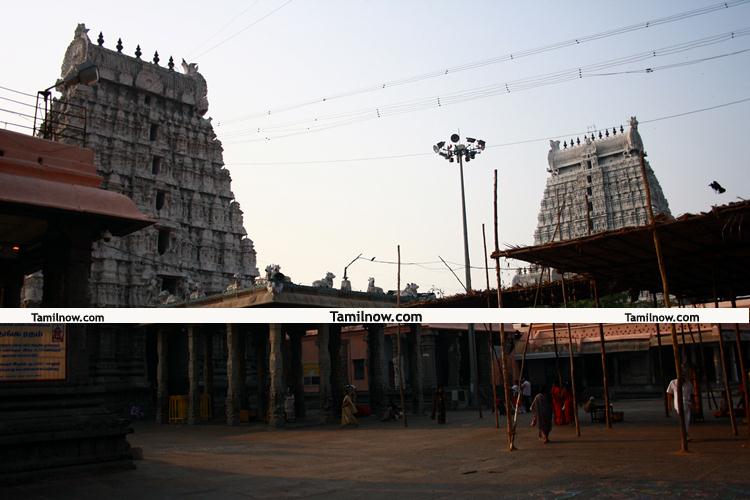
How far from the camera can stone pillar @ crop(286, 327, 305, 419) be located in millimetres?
31317

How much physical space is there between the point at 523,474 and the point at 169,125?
140ft

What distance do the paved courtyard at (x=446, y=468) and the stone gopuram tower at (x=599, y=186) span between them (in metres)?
56.2

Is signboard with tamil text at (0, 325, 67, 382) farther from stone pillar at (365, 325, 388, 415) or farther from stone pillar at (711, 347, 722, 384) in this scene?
stone pillar at (711, 347, 722, 384)

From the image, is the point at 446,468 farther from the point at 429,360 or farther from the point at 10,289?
the point at 429,360

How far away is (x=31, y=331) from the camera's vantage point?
1391 cm

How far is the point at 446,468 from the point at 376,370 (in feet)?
60.3

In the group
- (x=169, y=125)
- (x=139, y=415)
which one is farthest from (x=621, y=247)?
(x=169, y=125)

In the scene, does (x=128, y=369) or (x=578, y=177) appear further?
(x=578, y=177)

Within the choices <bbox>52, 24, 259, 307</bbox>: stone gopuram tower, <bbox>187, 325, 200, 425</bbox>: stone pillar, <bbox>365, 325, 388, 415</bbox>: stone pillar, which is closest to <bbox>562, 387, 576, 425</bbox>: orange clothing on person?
<bbox>365, 325, 388, 415</bbox>: stone pillar

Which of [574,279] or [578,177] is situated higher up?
[578,177]

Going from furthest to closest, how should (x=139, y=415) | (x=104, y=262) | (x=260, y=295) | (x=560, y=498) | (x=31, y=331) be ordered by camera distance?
(x=104, y=262)
(x=139, y=415)
(x=260, y=295)
(x=31, y=331)
(x=560, y=498)

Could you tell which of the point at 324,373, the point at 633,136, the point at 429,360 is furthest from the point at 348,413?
the point at 633,136

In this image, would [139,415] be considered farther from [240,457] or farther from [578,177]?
[578,177]

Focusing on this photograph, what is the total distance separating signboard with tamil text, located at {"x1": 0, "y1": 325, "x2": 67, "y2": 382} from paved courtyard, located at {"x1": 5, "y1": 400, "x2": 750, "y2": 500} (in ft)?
7.88
